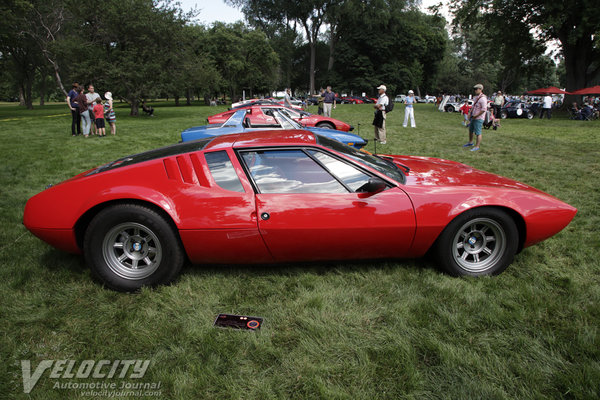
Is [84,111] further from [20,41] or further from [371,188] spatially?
[20,41]

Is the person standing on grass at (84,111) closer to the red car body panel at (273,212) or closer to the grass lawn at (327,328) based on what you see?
the grass lawn at (327,328)

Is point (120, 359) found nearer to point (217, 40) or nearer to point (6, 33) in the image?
point (6, 33)

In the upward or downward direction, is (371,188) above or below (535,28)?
below

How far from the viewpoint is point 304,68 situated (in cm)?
5928

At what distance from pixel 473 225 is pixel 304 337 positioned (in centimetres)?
169

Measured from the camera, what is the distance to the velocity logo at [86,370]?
2032 millimetres

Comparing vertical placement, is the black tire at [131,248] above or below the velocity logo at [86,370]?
above

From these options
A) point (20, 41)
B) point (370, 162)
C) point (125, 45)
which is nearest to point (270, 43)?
point (20, 41)

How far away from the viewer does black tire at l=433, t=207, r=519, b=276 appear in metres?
2.89

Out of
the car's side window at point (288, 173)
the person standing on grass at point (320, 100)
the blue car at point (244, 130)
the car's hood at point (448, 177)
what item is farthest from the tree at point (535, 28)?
the car's side window at point (288, 173)

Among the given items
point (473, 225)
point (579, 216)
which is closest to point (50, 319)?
point (473, 225)

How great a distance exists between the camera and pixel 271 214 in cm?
273

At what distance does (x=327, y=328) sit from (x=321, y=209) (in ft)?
2.86

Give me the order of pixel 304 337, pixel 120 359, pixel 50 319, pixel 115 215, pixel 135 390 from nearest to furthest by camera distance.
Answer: pixel 135 390 < pixel 120 359 < pixel 304 337 < pixel 50 319 < pixel 115 215
